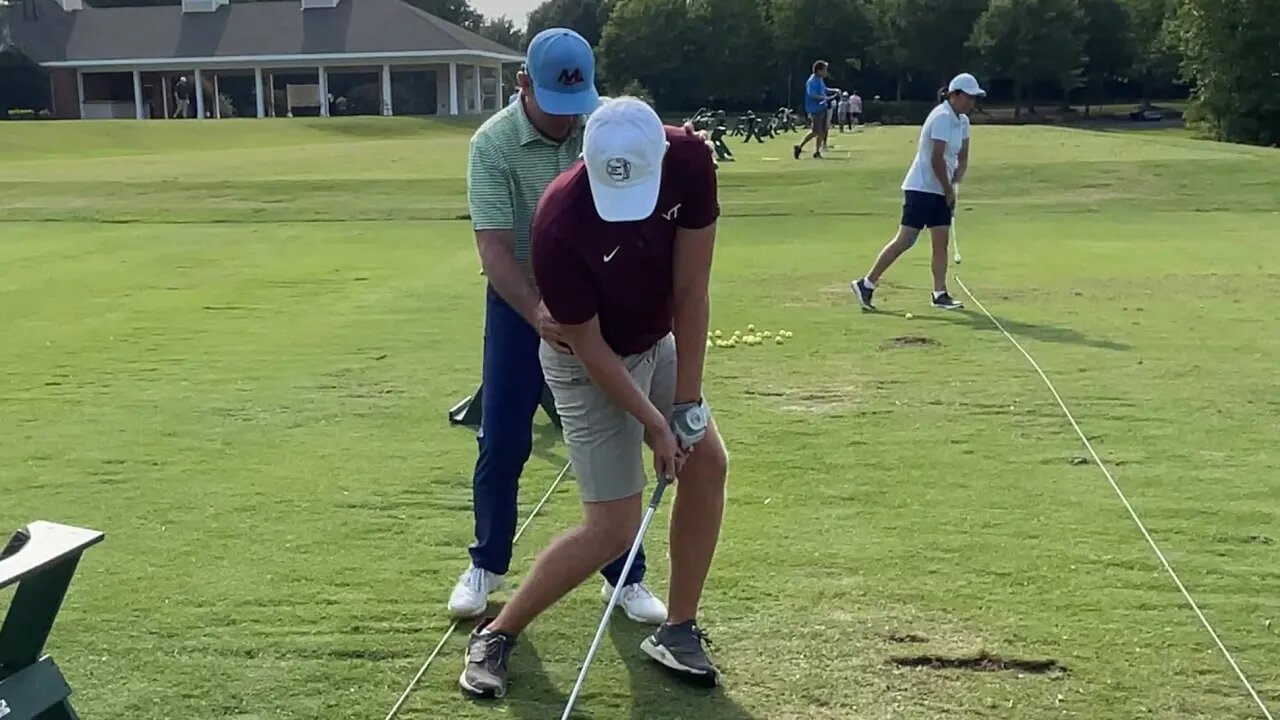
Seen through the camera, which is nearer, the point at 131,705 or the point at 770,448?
the point at 131,705

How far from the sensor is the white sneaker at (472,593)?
14.4 ft

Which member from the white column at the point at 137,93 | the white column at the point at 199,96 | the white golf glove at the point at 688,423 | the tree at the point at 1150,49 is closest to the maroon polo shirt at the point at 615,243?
the white golf glove at the point at 688,423

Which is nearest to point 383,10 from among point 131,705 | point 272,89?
point 272,89

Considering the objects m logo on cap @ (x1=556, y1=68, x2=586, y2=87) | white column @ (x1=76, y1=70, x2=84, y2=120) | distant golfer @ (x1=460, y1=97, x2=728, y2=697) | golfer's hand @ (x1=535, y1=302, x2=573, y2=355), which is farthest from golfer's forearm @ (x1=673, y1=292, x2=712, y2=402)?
white column @ (x1=76, y1=70, x2=84, y2=120)

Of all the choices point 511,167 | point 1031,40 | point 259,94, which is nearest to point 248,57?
point 259,94

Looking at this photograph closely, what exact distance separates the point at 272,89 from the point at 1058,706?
67.1m

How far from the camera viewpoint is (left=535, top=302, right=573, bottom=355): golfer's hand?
3.62 metres

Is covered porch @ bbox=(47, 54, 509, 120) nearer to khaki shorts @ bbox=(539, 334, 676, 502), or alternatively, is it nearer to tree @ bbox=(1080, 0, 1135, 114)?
tree @ bbox=(1080, 0, 1135, 114)

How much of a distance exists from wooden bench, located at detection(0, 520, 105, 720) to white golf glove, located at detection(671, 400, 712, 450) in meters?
1.50

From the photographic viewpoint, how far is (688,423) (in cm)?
370

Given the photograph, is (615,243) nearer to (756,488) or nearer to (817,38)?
Answer: (756,488)

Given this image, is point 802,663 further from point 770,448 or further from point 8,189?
point 8,189

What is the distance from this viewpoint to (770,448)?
6500mm

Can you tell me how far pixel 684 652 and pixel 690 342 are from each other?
93cm
